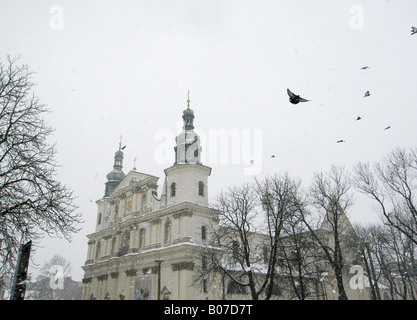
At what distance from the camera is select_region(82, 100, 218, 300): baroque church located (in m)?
36.6

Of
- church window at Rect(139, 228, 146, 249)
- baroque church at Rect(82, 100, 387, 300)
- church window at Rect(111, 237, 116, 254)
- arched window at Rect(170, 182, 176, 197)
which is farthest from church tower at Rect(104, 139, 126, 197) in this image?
arched window at Rect(170, 182, 176, 197)

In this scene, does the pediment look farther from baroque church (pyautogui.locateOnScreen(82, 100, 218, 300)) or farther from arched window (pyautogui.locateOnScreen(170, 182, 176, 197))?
arched window (pyautogui.locateOnScreen(170, 182, 176, 197))

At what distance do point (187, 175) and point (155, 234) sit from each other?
8388 mm

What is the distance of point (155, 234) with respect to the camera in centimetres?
4100

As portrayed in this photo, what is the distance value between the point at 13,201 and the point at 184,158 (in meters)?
31.1

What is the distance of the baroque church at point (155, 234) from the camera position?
36.6 meters

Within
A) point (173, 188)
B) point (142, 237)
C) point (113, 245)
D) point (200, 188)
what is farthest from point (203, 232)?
point (113, 245)

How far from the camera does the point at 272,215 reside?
2455 cm

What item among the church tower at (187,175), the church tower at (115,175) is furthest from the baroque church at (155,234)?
the church tower at (115,175)

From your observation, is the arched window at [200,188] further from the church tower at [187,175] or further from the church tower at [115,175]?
the church tower at [115,175]

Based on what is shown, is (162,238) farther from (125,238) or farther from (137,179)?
(137,179)
